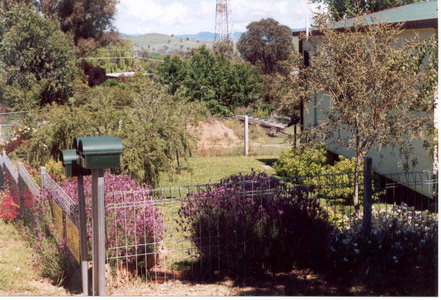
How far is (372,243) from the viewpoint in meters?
5.98

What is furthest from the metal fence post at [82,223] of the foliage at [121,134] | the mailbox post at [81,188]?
the foliage at [121,134]

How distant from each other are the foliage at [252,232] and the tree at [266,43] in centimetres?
4024

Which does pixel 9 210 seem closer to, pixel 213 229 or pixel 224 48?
pixel 213 229

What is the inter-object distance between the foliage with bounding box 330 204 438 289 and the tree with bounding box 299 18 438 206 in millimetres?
2158

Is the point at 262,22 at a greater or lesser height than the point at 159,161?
greater

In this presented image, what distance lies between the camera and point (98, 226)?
4.77 m

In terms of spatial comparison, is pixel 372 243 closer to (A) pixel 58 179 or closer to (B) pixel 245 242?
(B) pixel 245 242

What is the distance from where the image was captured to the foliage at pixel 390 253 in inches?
220

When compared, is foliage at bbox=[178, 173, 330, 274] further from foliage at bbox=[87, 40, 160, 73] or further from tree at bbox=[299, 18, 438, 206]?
foliage at bbox=[87, 40, 160, 73]

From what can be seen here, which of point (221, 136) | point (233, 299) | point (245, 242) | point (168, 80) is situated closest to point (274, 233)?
point (245, 242)

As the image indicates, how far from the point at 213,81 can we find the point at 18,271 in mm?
25255

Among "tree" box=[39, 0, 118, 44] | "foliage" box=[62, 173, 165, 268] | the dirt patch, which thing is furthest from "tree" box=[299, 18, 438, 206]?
"tree" box=[39, 0, 118, 44]

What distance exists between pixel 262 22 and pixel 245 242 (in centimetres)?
4233

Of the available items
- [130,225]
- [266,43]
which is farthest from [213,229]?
[266,43]
